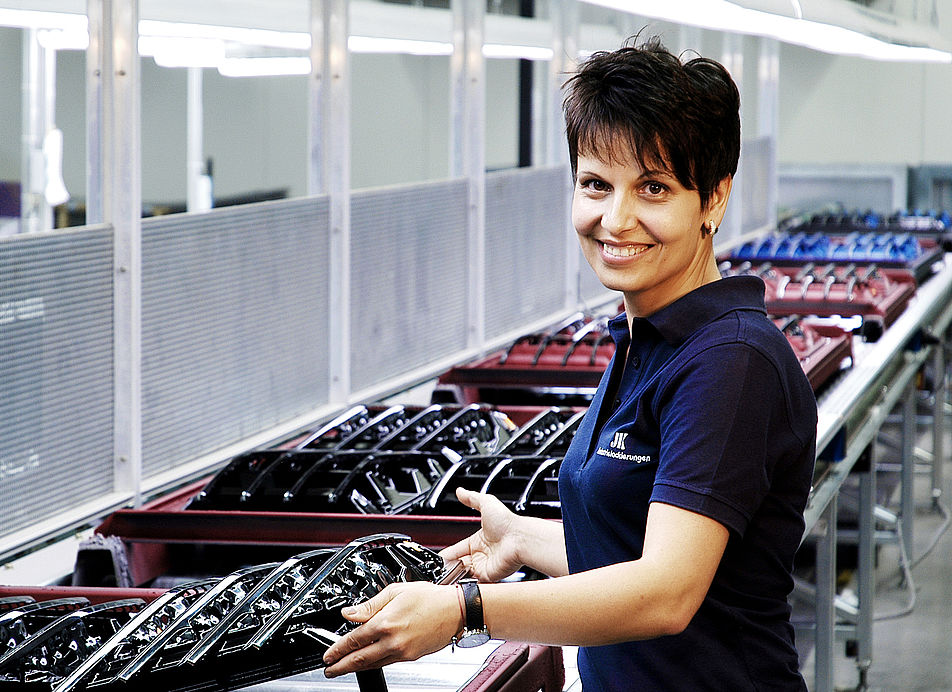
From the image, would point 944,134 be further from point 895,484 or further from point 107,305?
point 107,305

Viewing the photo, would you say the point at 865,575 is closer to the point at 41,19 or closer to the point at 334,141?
the point at 334,141

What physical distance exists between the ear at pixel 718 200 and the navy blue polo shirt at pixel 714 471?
6 centimetres

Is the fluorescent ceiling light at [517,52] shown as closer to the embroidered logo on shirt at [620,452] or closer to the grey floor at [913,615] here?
the grey floor at [913,615]

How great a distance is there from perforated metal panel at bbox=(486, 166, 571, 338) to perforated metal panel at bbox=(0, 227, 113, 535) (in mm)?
1976

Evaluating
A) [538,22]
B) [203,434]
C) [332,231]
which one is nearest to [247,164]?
[538,22]

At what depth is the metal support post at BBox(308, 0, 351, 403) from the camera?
3014mm

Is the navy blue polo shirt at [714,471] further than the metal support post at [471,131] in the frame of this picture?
No

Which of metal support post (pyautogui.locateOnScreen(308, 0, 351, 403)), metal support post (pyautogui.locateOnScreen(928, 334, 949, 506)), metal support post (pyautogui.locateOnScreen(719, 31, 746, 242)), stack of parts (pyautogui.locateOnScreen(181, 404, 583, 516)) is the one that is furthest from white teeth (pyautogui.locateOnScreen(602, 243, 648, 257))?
metal support post (pyautogui.locateOnScreen(719, 31, 746, 242))

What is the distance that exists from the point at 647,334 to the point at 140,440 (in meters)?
1.37

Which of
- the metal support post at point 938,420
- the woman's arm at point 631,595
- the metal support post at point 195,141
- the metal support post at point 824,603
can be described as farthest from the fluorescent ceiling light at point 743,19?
the metal support post at point 195,141

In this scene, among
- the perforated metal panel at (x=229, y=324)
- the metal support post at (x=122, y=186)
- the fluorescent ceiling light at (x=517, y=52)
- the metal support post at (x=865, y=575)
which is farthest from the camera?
the fluorescent ceiling light at (x=517, y=52)

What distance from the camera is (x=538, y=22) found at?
463 cm

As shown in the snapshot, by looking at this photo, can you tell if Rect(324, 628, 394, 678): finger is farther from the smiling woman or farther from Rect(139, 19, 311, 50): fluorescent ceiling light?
Rect(139, 19, 311, 50): fluorescent ceiling light

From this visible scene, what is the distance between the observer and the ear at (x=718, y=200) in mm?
1125
